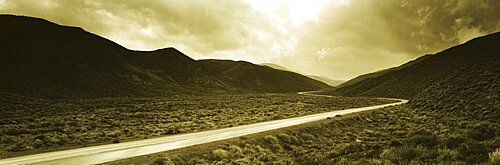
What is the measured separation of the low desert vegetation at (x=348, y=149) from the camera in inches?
414

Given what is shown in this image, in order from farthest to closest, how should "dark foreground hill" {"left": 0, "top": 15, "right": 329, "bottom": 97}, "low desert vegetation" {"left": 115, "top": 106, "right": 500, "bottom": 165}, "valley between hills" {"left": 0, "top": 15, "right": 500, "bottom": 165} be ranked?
"dark foreground hill" {"left": 0, "top": 15, "right": 329, "bottom": 97}, "valley between hills" {"left": 0, "top": 15, "right": 500, "bottom": 165}, "low desert vegetation" {"left": 115, "top": 106, "right": 500, "bottom": 165}

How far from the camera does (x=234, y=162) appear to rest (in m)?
15.4

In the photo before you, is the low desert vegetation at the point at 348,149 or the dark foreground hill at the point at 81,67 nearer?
the low desert vegetation at the point at 348,149

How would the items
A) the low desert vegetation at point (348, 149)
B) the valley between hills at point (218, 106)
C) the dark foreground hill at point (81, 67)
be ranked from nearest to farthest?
1. the low desert vegetation at point (348, 149)
2. the valley between hills at point (218, 106)
3. the dark foreground hill at point (81, 67)

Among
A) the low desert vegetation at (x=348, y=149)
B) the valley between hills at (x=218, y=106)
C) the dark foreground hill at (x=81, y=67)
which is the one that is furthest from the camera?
the dark foreground hill at (x=81, y=67)

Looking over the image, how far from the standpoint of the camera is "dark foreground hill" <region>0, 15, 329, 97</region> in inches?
3654

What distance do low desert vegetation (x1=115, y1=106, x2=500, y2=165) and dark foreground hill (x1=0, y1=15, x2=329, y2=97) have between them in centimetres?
Answer: 7928

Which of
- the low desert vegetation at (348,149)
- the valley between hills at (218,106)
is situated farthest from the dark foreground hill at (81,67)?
the low desert vegetation at (348,149)

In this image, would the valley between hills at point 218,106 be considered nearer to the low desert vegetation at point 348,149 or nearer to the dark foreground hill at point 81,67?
the low desert vegetation at point 348,149

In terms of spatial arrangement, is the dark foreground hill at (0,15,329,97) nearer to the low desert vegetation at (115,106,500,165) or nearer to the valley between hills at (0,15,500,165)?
the valley between hills at (0,15,500,165)

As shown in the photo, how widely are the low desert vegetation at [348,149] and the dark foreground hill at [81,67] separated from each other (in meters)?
79.3

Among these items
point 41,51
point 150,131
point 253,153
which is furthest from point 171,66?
point 253,153

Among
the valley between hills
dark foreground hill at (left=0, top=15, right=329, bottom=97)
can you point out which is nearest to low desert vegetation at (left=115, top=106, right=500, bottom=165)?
the valley between hills

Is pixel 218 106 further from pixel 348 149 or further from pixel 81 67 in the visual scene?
pixel 81 67
